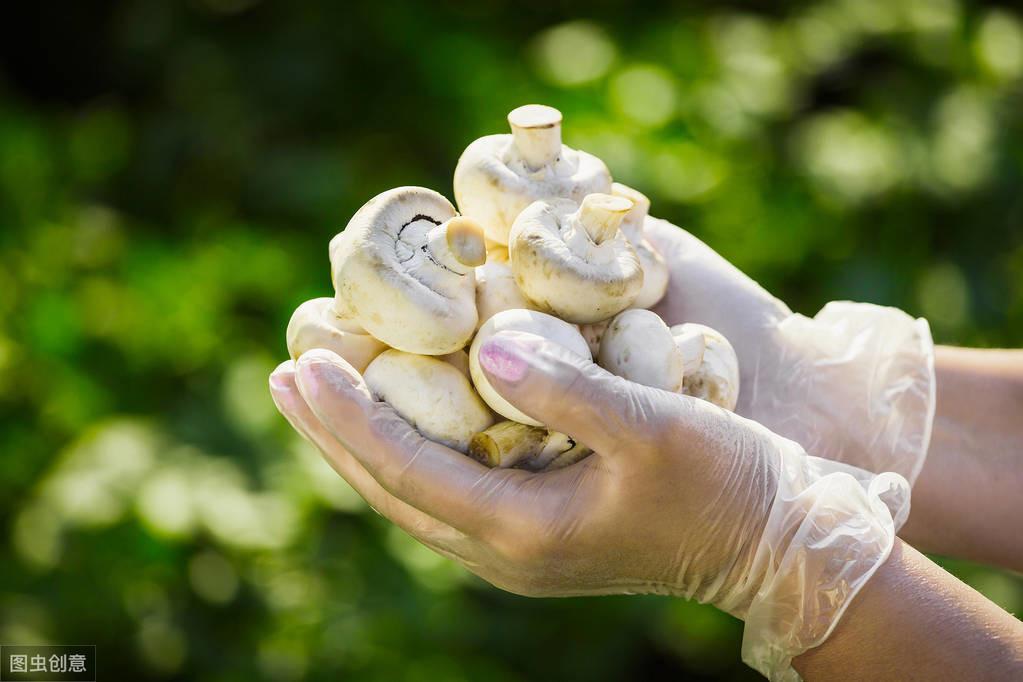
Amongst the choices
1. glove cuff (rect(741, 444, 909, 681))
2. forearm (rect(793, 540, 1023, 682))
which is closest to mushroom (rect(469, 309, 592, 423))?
glove cuff (rect(741, 444, 909, 681))

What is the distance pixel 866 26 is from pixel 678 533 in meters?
2.75

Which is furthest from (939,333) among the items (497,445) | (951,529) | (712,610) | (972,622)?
(497,445)

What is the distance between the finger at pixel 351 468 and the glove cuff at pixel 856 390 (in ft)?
2.01

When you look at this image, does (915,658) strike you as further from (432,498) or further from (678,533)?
(432,498)

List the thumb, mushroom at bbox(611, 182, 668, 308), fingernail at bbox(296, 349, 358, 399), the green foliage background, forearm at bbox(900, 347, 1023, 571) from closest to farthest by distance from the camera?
the thumb < fingernail at bbox(296, 349, 358, 399) < mushroom at bbox(611, 182, 668, 308) < forearm at bbox(900, 347, 1023, 571) < the green foliage background

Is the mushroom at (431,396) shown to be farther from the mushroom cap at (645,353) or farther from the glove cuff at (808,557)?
the glove cuff at (808,557)

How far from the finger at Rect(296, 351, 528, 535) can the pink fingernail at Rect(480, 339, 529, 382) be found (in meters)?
0.15

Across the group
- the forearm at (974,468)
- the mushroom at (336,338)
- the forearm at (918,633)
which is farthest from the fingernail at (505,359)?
the forearm at (974,468)

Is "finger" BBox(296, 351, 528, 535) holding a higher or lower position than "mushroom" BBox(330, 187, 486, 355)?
lower

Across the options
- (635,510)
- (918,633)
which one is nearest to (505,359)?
(635,510)

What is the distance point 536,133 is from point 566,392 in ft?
1.36

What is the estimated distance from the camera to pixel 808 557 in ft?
4.22

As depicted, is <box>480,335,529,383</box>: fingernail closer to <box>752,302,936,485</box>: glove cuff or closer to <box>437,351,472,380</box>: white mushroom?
<box>437,351,472,380</box>: white mushroom

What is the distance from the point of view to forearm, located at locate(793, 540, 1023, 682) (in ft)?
4.01
